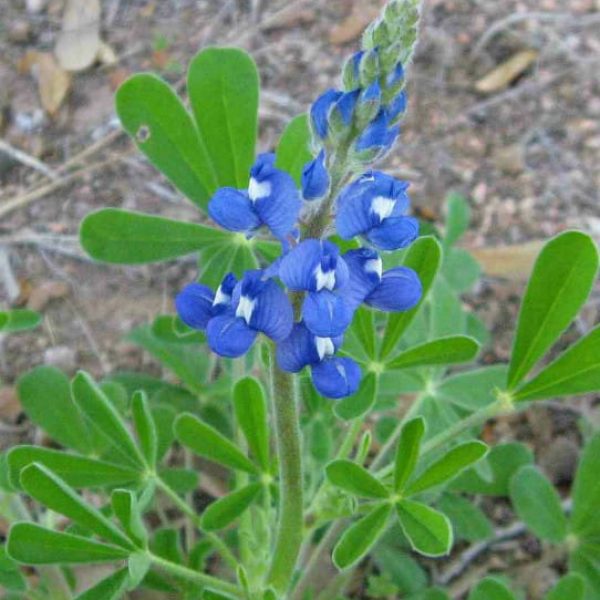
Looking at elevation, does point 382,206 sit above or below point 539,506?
above

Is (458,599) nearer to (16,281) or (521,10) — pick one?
(16,281)

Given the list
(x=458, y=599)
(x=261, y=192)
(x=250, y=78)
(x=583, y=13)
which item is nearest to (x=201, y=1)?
(x=583, y=13)

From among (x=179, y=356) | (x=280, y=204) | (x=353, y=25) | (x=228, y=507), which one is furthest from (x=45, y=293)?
(x=280, y=204)

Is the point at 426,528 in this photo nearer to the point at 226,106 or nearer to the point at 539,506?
the point at 539,506

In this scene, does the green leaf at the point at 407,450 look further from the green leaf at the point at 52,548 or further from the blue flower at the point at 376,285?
the green leaf at the point at 52,548

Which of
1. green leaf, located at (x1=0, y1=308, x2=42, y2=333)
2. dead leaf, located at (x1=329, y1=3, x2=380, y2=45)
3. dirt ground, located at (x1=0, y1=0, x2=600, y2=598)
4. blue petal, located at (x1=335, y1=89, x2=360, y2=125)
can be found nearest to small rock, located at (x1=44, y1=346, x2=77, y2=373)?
dirt ground, located at (x1=0, y1=0, x2=600, y2=598)

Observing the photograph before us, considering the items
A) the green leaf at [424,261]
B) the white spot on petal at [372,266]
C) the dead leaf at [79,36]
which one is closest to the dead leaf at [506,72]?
the dead leaf at [79,36]

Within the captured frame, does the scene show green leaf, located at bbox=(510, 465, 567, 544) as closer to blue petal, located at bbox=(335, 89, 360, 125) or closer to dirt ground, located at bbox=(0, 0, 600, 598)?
dirt ground, located at bbox=(0, 0, 600, 598)
